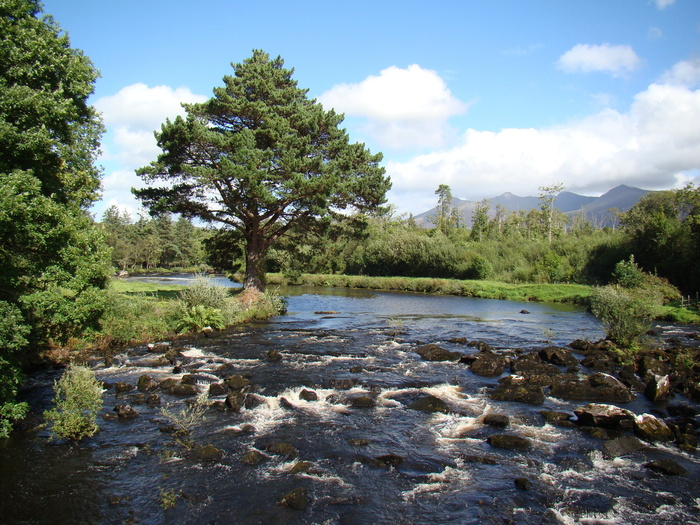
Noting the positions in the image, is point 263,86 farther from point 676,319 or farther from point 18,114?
point 676,319

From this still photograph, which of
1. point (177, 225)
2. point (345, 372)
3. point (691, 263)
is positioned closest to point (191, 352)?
point (345, 372)

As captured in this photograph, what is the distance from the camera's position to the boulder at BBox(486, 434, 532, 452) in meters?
10.7

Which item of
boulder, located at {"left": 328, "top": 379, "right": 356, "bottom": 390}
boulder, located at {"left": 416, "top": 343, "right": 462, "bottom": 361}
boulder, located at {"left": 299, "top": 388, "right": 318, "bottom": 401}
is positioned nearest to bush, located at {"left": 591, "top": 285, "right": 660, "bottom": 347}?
boulder, located at {"left": 416, "top": 343, "right": 462, "bottom": 361}

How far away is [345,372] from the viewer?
679 inches

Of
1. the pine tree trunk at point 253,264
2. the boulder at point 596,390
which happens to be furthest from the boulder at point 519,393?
the pine tree trunk at point 253,264

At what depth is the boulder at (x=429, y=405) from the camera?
13297mm

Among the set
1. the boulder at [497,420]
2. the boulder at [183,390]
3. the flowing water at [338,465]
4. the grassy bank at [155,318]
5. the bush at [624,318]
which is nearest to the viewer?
the flowing water at [338,465]

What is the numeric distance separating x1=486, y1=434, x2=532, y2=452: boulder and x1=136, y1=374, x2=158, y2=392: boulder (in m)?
10.8

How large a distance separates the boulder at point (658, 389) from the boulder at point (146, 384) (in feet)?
54.0

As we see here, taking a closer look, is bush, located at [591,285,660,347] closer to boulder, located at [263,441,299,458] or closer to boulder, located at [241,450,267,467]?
boulder, located at [263,441,299,458]

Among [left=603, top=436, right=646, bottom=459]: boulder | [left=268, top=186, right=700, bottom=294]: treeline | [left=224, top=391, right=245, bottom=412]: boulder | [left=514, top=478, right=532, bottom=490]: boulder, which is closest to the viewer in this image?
[left=514, top=478, right=532, bottom=490]: boulder

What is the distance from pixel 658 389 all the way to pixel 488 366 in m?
5.61

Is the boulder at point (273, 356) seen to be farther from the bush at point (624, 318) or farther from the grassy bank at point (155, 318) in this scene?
the bush at point (624, 318)

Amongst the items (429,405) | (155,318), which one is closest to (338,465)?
(429,405)
